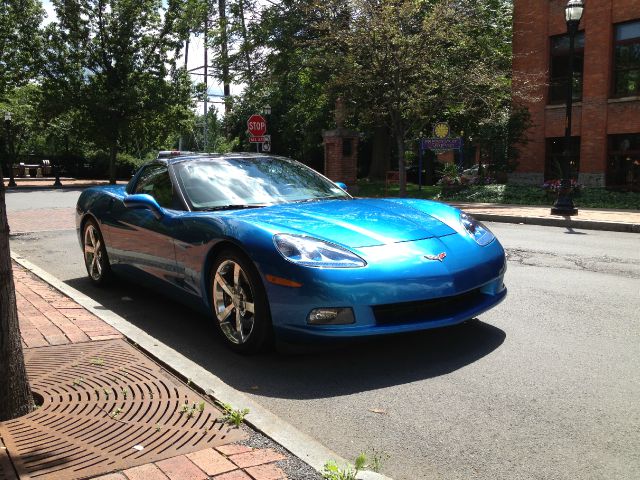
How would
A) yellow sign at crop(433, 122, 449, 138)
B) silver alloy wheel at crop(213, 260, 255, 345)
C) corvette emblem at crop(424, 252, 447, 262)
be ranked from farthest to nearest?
yellow sign at crop(433, 122, 449, 138) → silver alloy wheel at crop(213, 260, 255, 345) → corvette emblem at crop(424, 252, 447, 262)

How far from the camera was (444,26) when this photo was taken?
19047 millimetres

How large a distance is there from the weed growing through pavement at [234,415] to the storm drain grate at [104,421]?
45 millimetres

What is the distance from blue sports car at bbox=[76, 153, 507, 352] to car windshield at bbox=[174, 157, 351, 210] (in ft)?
0.04

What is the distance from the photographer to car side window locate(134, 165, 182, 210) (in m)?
5.22

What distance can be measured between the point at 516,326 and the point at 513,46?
2446 cm

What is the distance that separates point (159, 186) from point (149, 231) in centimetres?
51

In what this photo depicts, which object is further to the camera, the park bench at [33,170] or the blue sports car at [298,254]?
the park bench at [33,170]

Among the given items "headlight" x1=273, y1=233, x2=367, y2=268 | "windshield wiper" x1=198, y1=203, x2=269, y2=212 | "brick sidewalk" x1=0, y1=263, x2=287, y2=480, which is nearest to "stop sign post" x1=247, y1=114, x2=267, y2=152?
"brick sidewalk" x1=0, y1=263, x2=287, y2=480

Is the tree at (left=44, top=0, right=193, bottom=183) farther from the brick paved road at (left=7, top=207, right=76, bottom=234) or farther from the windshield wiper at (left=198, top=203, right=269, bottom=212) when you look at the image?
the windshield wiper at (left=198, top=203, right=269, bottom=212)

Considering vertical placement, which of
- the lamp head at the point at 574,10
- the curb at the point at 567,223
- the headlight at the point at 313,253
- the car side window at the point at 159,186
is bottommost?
the curb at the point at 567,223

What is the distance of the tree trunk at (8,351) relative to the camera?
3.18 metres

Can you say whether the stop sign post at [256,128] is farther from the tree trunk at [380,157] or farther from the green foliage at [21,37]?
the green foliage at [21,37]

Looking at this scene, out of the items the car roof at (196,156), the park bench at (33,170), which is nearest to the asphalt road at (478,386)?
the car roof at (196,156)

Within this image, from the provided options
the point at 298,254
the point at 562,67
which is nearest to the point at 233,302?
the point at 298,254
